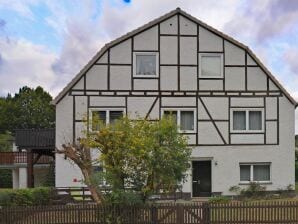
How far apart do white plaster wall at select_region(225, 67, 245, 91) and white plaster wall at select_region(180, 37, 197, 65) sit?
1928 millimetres

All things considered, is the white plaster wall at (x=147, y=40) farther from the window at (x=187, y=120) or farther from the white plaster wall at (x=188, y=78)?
the window at (x=187, y=120)

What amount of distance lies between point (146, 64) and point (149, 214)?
1359 cm

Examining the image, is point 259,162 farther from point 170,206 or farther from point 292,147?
point 170,206

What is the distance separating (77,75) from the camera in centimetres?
2928

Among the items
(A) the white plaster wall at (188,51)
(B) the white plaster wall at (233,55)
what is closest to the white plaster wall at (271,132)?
(B) the white plaster wall at (233,55)

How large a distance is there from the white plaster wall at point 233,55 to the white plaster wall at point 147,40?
3858mm

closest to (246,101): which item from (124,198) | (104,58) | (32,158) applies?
(104,58)

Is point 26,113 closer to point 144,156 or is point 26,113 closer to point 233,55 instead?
point 233,55

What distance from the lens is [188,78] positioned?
29.9 metres

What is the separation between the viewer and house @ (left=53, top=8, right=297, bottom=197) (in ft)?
96.6

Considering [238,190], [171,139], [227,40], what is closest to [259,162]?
[238,190]

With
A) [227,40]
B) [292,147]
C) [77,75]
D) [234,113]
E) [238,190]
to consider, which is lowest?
[238,190]

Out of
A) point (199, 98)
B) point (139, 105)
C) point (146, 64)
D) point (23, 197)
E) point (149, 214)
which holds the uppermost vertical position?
point (146, 64)

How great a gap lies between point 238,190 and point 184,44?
834cm
